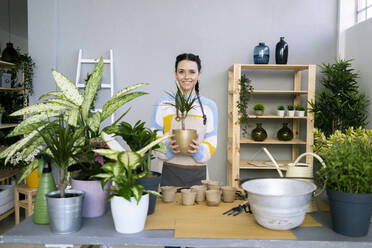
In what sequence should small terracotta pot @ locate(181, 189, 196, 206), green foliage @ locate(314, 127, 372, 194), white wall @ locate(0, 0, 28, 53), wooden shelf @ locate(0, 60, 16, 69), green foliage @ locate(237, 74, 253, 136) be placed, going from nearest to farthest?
1. green foliage @ locate(314, 127, 372, 194)
2. small terracotta pot @ locate(181, 189, 196, 206)
3. green foliage @ locate(237, 74, 253, 136)
4. wooden shelf @ locate(0, 60, 16, 69)
5. white wall @ locate(0, 0, 28, 53)

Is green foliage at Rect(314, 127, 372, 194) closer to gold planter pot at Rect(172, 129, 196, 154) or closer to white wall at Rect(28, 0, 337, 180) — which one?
gold planter pot at Rect(172, 129, 196, 154)

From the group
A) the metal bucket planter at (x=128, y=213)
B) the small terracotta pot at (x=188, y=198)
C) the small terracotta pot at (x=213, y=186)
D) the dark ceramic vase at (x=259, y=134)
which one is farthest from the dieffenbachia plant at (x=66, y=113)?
the dark ceramic vase at (x=259, y=134)

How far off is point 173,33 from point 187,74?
2.24 m

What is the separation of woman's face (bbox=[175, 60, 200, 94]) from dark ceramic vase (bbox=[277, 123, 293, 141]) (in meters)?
2.11

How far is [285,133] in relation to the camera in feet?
13.4

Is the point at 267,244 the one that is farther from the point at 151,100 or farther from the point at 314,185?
the point at 151,100

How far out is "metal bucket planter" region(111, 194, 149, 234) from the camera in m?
1.11

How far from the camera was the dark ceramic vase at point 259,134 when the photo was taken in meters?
4.06

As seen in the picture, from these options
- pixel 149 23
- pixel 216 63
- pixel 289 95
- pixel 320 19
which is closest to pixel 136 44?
pixel 149 23

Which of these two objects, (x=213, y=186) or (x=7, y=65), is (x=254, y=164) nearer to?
(x=213, y=186)

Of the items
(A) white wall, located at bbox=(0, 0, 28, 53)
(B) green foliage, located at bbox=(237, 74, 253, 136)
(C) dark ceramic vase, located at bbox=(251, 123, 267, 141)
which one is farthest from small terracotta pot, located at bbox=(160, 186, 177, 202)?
(A) white wall, located at bbox=(0, 0, 28, 53)

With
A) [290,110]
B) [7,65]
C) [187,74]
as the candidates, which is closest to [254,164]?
[290,110]

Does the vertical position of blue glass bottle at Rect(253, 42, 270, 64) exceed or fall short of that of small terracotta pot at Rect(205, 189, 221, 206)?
it exceeds it

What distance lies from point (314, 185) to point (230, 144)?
2997 millimetres
